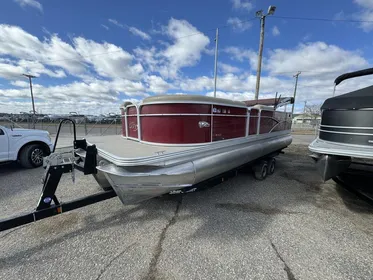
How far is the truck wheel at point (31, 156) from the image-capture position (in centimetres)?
555

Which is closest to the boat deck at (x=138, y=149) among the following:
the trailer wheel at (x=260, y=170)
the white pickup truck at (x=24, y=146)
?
the trailer wheel at (x=260, y=170)

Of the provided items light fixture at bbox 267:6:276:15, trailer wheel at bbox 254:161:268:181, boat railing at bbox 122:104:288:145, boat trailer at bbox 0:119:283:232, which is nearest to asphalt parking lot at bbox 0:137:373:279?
boat trailer at bbox 0:119:283:232

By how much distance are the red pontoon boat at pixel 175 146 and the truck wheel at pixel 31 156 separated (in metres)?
3.39

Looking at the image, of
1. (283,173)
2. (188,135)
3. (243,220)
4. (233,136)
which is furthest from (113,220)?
(283,173)

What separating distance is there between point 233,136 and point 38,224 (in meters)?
3.84

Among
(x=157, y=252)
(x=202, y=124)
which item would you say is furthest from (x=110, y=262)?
(x=202, y=124)

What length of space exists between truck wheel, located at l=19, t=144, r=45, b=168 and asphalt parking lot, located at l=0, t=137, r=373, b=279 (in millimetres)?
1721

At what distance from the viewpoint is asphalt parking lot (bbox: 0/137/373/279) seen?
2076mm

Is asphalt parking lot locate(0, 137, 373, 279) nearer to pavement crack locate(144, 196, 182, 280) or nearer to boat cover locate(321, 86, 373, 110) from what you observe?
pavement crack locate(144, 196, 182, 280)

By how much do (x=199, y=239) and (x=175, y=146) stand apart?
1468mm

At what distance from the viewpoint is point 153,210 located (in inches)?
132

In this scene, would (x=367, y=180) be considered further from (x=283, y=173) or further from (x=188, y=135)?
(x=188, y=135)

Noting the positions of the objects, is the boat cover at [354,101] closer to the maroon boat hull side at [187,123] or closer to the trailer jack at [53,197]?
the maroon boat hull side at [187,123]

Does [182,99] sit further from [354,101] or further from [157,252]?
[354,101]
